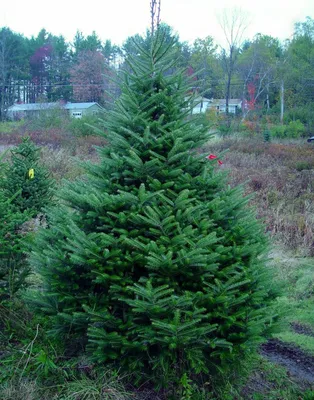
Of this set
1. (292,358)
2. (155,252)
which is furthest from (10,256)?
(292,358)

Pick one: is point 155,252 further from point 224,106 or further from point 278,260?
point 224,106

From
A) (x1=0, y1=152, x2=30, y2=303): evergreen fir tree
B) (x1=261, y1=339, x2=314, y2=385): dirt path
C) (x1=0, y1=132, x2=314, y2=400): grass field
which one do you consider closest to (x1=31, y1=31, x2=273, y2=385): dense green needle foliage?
(x1=0, y1=132, x2=314, y2=400): grass field

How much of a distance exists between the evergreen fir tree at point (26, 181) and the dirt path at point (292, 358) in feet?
11.2

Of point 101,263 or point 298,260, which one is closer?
point 101,263

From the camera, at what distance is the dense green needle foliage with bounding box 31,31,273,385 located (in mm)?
3172

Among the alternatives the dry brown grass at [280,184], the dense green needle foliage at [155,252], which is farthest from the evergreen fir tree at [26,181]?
the dense green needle foliage at [155,252]

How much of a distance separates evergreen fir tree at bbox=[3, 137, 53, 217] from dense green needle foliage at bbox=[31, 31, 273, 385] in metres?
3.05

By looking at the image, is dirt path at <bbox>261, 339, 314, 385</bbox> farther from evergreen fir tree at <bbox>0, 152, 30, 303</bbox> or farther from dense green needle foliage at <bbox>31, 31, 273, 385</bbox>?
evergreen fir tree at <bbox>0, 152, 30, 303</bbox>

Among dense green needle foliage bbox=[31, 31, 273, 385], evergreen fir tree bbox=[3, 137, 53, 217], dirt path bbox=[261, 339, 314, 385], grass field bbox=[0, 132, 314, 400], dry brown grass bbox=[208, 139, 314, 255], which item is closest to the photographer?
dense green needle foliage bbox=[31, 31, 273, 385]

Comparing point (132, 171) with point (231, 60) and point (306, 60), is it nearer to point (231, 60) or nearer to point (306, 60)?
point (231, 60)

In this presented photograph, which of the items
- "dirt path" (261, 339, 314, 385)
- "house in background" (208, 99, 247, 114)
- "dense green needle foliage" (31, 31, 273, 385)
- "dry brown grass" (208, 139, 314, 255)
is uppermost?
"house in background" (208, 99, 247, 114)

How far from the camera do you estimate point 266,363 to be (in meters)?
4.30

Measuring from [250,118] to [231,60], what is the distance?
249 inches

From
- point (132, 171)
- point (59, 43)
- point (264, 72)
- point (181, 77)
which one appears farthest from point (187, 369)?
point (59, 43)
